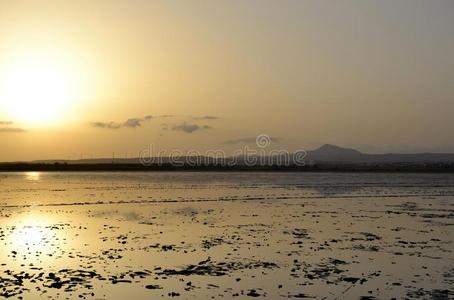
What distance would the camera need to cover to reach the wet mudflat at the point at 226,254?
13594mm

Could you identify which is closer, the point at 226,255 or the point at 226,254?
the point at 226,255

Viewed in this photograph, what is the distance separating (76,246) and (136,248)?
8.20 ft

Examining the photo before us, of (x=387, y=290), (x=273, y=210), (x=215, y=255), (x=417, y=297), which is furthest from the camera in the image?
(x=273, y=210)

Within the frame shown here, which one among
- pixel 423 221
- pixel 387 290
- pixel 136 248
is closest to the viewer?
pixel 387 290

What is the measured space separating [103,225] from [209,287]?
48.6 ft

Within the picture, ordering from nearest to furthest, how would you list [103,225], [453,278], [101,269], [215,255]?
[453,278] → [101,269] → [215,255] → [103,225]

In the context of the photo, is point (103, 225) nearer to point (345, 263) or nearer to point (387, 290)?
point (345, 263)

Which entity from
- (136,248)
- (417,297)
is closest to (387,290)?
(417,297)

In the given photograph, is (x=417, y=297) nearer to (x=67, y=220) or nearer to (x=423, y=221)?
(x=423, y=221)

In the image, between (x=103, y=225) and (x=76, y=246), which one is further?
(x=103, y=225)

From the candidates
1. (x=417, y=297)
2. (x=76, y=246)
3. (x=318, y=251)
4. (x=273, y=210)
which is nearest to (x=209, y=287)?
(x=417, y=297)

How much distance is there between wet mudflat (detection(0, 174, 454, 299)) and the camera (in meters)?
13.6

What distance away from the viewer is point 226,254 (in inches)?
730

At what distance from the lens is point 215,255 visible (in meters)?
18.3
